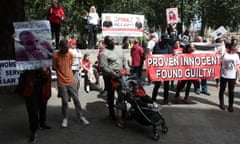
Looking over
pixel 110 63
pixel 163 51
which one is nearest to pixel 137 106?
pixel 110 63

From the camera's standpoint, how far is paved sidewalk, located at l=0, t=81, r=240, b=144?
6734 mm

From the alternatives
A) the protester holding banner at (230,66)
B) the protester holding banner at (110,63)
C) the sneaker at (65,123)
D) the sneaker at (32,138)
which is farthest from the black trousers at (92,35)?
the sneaker at (32,138)

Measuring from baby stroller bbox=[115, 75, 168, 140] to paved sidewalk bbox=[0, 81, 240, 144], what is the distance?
0.23 meters

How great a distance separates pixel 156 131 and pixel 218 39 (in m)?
7.58

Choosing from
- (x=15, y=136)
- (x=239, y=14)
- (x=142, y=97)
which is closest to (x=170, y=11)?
(x=142, y=97)

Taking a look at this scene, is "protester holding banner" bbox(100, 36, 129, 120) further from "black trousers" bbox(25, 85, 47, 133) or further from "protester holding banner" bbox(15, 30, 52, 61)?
"black trousers" bbox(25, 85, 47, 133)

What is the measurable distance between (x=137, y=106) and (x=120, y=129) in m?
0.72

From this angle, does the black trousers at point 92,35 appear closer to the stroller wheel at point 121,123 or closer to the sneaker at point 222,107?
the sneaker at point 222,107

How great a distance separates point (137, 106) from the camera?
6949 millimetres

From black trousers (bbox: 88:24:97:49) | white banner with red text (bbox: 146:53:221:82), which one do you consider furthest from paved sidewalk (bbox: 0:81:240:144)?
black trousers (bbox: 88:24:97:49)

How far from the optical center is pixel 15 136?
688 cm

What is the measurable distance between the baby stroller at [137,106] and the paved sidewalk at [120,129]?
23 cm

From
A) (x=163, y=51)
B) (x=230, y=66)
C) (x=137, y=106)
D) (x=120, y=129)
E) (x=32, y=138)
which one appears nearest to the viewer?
(x=32, y=138)

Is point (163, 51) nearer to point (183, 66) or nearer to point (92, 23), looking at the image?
point (183, 66)
